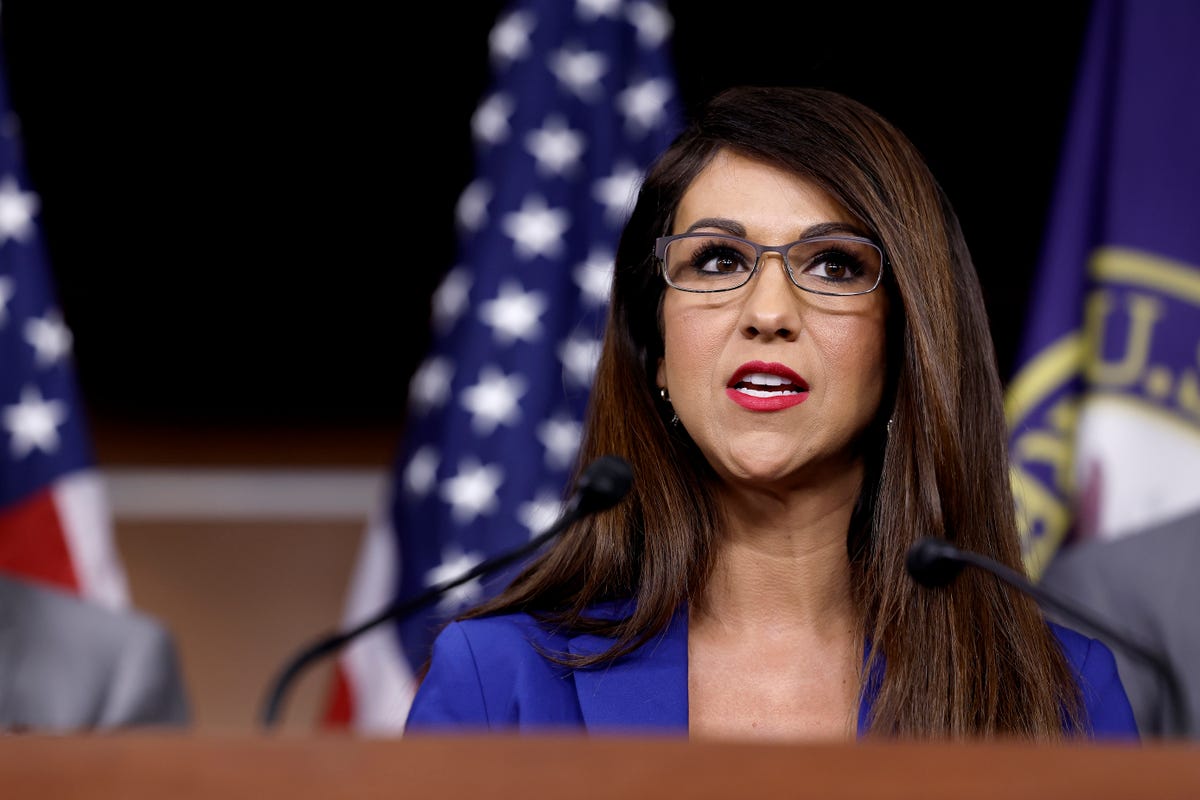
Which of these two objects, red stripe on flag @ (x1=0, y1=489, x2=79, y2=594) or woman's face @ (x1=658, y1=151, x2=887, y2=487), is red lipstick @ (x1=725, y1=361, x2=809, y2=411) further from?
red stripe on flag @ (x1=0, y1=489, x2=79, y2=594)

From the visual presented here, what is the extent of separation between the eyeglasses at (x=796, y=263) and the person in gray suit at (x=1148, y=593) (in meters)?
1.10

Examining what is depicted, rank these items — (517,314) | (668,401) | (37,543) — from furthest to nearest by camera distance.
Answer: (517,314), (37,543), (668,401)

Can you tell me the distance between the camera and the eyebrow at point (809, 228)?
4.68ft

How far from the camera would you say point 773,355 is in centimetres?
139

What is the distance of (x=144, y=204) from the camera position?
3.35 meters

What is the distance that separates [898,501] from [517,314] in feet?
4.63

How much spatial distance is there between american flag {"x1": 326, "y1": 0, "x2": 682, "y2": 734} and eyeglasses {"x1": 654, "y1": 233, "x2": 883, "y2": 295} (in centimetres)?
110

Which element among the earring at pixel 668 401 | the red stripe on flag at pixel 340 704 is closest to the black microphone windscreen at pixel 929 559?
the earring at pixel 668 401

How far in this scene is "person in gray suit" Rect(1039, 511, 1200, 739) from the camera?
7.40 feet

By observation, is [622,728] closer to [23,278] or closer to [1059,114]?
[23,278]

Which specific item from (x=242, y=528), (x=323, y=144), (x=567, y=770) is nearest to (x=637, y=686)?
(x=567, y=770)

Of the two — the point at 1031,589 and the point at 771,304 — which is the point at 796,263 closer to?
the point at 771,304

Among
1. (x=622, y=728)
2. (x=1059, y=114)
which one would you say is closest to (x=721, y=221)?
(x=622, y=728)

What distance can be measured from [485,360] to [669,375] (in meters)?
1.30
